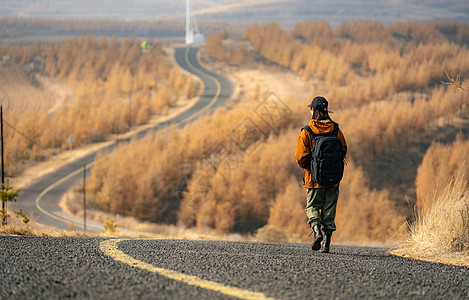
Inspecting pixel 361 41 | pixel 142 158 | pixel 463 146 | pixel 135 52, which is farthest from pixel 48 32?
pixel 463 146

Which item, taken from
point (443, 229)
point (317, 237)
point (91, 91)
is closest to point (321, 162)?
point (317, 237)

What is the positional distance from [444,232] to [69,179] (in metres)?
44.9

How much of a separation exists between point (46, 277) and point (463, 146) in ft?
171

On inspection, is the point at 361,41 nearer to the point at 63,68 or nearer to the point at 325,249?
the point at 63,68

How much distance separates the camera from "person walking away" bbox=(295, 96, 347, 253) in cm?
648

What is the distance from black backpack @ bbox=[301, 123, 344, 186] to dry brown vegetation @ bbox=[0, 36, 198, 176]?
1917 inches

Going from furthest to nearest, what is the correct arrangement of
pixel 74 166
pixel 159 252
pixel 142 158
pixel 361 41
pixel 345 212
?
pixel 361 41 < pixel 74 166 < pixel 142 158 < pixel 345 212 < pixel 159 252

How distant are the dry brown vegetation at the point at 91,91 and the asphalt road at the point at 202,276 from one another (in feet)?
160

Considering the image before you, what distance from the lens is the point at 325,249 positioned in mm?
6957

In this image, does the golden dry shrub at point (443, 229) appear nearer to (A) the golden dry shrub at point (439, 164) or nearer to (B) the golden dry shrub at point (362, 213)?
(B) the golden dry shrub at point (362, 213)

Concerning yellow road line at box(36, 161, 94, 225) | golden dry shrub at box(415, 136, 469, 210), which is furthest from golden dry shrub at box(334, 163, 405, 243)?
yellow road line at box(36, 161, 94, 225)

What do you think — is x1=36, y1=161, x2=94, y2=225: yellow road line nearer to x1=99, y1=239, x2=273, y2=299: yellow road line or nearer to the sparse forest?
the sparse forest

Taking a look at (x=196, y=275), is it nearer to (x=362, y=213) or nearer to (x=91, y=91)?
(x=362, y=213)

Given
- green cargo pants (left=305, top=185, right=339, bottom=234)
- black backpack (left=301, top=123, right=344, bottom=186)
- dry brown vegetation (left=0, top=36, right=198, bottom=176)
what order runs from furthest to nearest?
dry brown vegetation (left=0, top=36, right=198, bottom=176) → green cargo pants (left=305, top=185, right=339, bottom=234) → black backpack (left=301, top=123, right=344, bottom=186)
